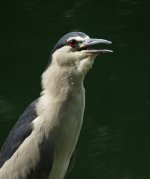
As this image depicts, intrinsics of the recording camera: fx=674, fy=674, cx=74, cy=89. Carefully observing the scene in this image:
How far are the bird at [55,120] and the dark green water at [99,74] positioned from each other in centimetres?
242

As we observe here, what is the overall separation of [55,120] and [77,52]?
1.82 ft

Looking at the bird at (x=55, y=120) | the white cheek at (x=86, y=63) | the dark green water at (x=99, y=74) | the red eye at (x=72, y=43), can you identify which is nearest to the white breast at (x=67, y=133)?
the bird at (x=55, y=120)

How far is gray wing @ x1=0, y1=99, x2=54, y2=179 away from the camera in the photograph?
5.14 metres

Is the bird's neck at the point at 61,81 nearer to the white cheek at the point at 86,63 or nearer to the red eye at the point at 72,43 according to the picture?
the white cheek at the point at 86,63

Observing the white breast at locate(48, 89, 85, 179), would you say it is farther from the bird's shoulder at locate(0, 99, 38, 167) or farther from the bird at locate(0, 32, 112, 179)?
the bird's shoulder at locate(0, 99, 38, 167)

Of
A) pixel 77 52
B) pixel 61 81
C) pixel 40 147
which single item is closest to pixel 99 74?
pixel 40 147

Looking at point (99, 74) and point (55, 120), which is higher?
point (55, 120)

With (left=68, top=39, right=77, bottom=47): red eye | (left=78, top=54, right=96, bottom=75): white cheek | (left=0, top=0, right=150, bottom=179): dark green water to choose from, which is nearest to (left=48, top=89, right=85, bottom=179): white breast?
(left=78, top=54, right=96, bottom=75): white cheek

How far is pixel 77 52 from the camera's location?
4.89m

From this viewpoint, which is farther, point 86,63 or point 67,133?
point 67,133

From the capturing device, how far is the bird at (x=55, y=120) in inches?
193

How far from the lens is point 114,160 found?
7.87m

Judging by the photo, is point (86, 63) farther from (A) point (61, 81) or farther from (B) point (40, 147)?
(B) point (40, 147)

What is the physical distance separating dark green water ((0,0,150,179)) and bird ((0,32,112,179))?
7.93 feet
